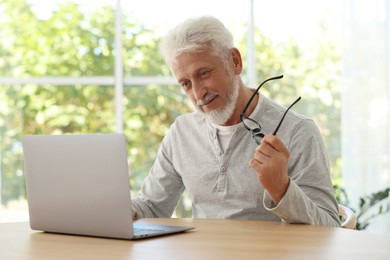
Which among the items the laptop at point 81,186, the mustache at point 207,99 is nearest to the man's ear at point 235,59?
the mustache at point 207,99

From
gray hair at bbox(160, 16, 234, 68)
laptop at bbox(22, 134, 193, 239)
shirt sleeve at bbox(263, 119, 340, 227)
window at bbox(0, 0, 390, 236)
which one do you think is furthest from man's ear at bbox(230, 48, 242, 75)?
window at bbox(0, 0, 390, 236)

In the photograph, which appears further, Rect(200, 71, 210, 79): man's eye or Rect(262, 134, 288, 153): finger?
Rect(200, 71, 210, 79): man's eye

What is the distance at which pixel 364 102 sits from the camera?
468 cm

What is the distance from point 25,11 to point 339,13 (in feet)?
6.97

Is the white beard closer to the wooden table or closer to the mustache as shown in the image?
the mustache

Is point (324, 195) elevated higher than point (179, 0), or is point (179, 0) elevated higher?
point (179, 0)

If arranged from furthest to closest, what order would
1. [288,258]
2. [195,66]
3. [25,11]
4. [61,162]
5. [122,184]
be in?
[25,11] → [195,66] → [61,162] → [122,184] → [288,258]

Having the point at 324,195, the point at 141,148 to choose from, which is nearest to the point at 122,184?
the point at 324,195

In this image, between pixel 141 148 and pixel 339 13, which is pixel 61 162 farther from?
pixel 339 13

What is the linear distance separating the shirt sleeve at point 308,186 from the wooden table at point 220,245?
5 cm

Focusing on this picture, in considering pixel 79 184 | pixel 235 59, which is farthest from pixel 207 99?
pixel 79 184

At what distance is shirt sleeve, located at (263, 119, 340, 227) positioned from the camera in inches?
78.5

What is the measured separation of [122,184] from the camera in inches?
69.7

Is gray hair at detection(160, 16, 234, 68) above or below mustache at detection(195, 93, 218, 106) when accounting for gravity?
above
